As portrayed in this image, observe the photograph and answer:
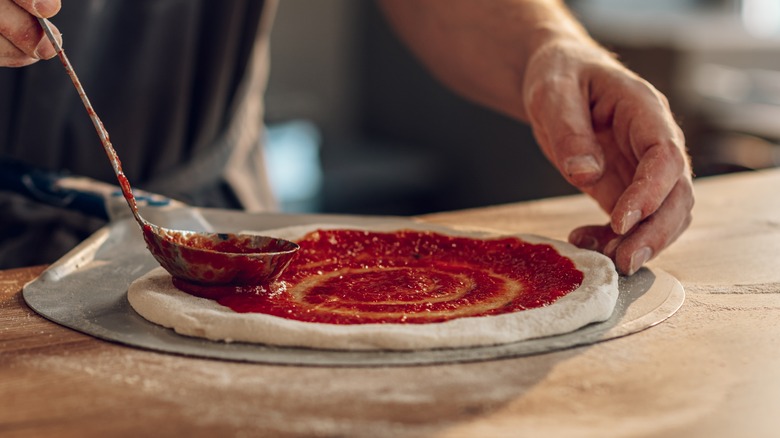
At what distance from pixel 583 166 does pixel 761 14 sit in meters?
4.79

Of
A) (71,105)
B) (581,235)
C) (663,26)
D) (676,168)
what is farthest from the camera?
(663,26)

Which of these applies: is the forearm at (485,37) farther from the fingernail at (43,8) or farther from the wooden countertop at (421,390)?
the fingernail at (43,8)

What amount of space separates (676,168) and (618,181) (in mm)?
219

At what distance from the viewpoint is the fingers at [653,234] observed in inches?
49.4

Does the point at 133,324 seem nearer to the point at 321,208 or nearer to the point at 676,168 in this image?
the point at 676,168

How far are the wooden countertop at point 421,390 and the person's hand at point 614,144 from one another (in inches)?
6.8

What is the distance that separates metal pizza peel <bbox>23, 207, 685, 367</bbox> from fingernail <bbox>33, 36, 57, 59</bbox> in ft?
0.97

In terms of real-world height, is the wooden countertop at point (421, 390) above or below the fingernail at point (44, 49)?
below

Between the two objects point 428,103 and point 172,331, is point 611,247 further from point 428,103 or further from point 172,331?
point 428,103

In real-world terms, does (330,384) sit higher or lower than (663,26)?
higher

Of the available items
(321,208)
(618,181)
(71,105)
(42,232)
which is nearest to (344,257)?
(618,181)

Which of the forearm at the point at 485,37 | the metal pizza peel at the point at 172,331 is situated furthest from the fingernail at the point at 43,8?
the forearm at the point at 485,37

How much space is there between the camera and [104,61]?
1.76m

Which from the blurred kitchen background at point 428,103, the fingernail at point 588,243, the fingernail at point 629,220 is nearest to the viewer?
the fingernail at point 629,220
